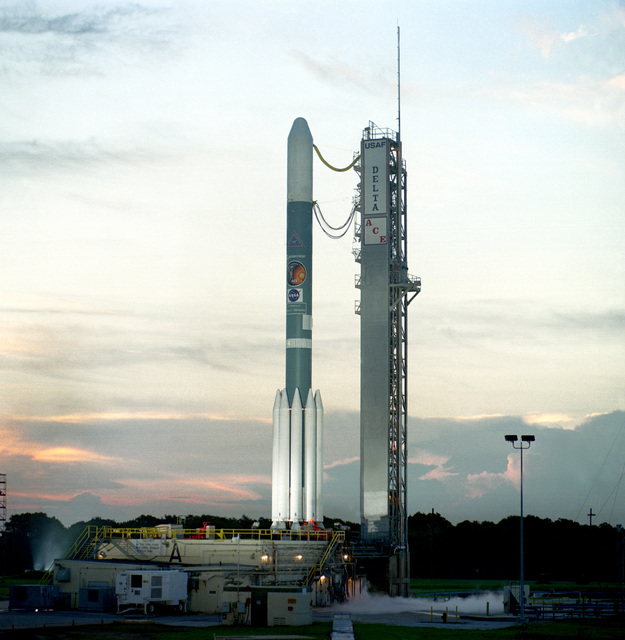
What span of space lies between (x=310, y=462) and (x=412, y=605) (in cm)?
1167

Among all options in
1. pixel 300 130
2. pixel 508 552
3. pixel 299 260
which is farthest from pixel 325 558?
pixel 508 552

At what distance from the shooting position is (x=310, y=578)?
60875 mm

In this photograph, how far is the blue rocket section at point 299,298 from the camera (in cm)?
6756

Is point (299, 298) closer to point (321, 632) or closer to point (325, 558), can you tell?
point (325, 558)

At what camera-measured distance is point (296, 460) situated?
219 feet

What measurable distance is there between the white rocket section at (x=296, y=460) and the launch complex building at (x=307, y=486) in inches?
2.7

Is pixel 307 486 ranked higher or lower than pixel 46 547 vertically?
higher

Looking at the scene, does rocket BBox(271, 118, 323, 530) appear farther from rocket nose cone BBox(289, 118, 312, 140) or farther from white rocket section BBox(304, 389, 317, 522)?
rocket nose cone BBox(289, 118, 312, 140)

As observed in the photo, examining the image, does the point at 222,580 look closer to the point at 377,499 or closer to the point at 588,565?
the point at 377,499

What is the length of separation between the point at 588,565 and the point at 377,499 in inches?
2106

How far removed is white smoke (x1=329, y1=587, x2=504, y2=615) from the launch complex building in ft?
3.28

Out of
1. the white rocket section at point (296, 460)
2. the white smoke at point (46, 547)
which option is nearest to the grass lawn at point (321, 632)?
the white rocket section at point (296, 460)

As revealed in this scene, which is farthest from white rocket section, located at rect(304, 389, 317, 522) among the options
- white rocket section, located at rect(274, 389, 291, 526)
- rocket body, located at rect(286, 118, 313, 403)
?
rocket body, located at rect(286, 118, 313, 403)

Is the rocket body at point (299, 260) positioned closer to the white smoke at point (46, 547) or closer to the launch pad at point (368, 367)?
the launch pad at point (368, 367)
